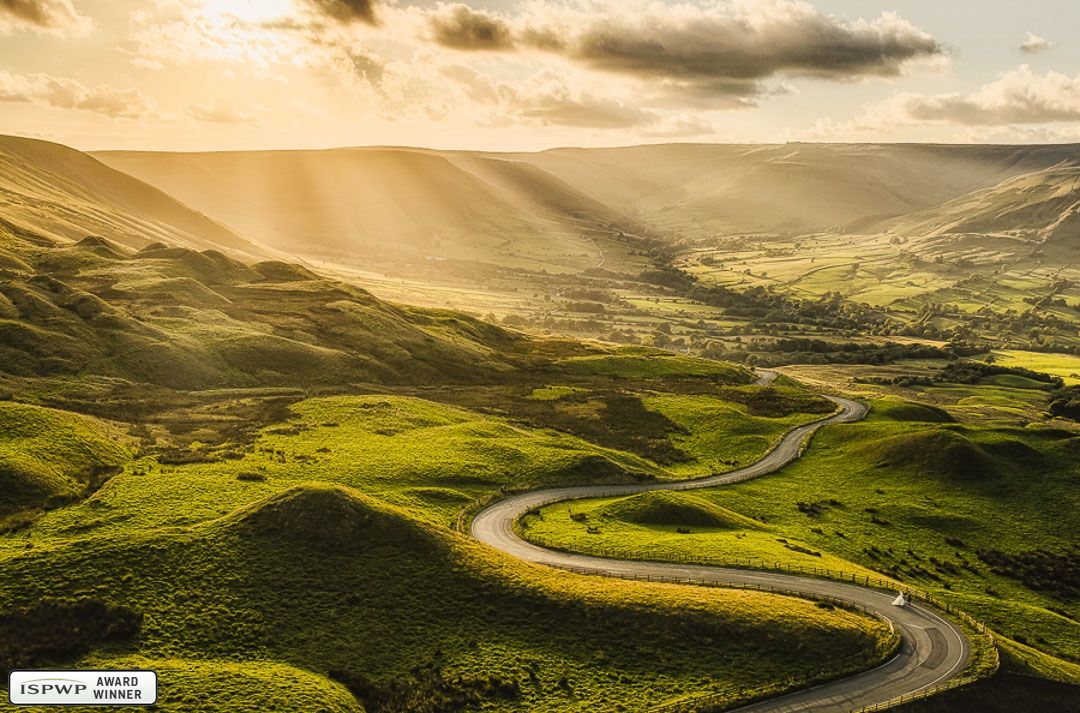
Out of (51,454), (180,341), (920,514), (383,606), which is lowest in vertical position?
(920,514)

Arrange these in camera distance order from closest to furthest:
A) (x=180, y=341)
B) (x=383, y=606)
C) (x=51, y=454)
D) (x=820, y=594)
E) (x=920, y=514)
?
(x=383, y=606)
(x=820, y=594)
(x=51, y=454)
(x=920, y=514)
(x=180, y=341)

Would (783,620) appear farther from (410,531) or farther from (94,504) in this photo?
(94,504)

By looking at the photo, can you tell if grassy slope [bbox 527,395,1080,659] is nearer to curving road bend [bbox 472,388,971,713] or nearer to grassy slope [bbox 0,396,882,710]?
curving road bend [bbox 472,388,971,713]

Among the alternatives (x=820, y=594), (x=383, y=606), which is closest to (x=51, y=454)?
(x=383, y=606)

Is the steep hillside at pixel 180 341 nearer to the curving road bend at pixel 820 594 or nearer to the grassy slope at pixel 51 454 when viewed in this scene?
the grassy slope at pixel 51 454

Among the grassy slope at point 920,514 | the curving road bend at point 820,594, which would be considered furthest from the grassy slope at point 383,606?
the grassy slope at point 920,514

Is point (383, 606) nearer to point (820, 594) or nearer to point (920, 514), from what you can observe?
point (820, 594)
